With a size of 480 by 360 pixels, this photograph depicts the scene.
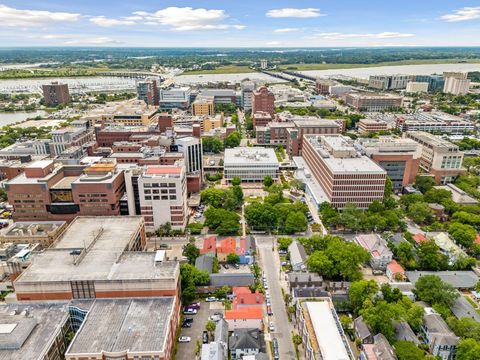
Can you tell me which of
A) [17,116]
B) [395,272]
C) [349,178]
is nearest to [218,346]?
[395,272]

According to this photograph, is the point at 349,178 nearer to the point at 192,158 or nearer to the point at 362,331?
the point at 362,331

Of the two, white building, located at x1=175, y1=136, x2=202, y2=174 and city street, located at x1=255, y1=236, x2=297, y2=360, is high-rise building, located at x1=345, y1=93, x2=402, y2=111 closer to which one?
white building, located at x1=175, y1=136, x2=202, y2=174

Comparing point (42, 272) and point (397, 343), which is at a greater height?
point (42, 272)

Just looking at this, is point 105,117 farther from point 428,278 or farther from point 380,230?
point 428,278

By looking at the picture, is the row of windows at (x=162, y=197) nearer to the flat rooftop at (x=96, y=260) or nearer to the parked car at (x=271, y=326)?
the flat rooftop at (x=96, y=260)

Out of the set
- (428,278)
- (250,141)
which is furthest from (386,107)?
(428,278)

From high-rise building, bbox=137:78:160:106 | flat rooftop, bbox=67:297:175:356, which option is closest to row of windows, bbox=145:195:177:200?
flat rooftop, bbox=67:297:175:356
